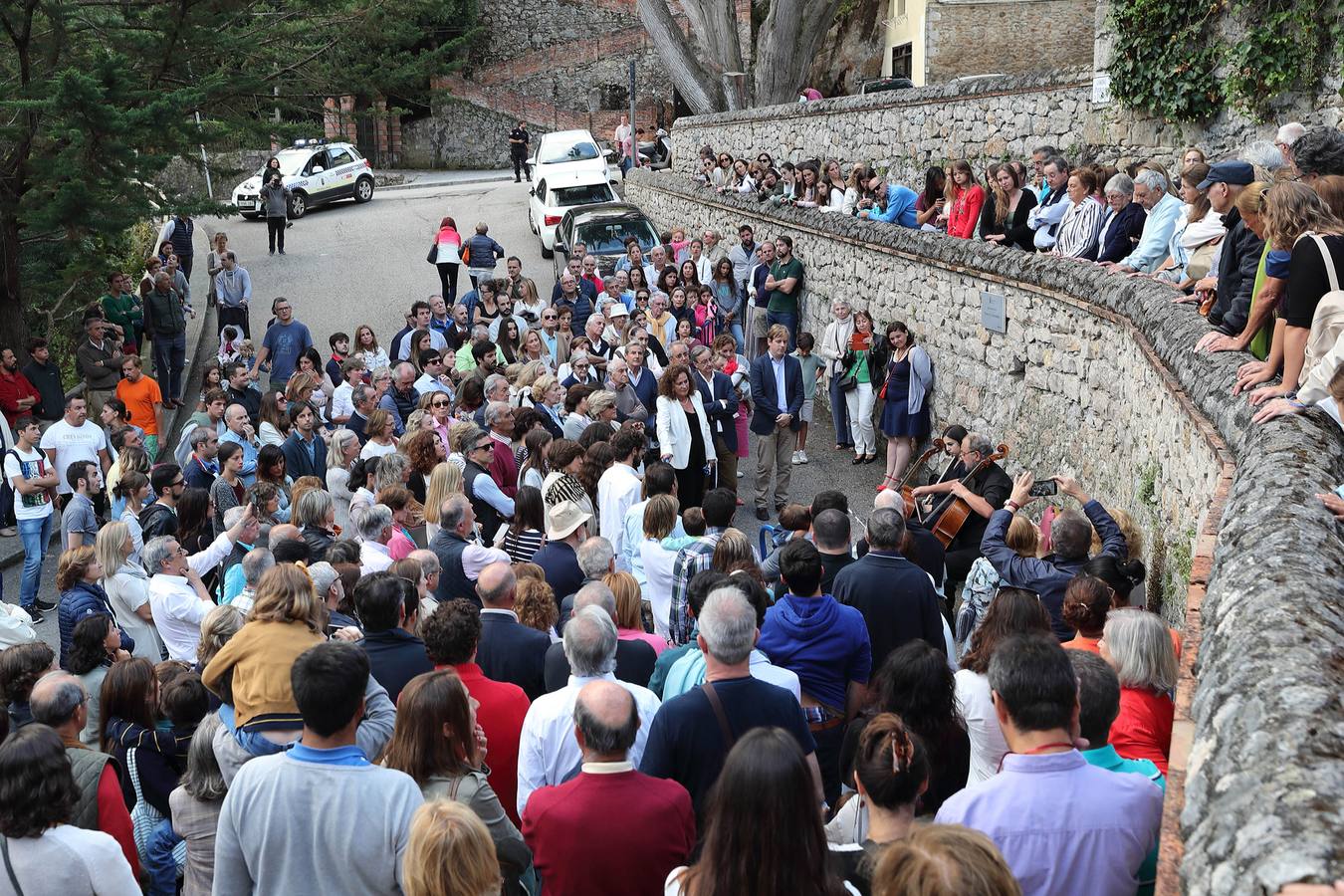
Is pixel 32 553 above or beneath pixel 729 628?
beneath

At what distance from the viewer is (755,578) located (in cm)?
592

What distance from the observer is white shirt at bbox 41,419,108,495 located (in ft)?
35.4

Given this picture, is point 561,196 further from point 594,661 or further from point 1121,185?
point 594,661

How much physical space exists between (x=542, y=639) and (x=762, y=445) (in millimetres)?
6478

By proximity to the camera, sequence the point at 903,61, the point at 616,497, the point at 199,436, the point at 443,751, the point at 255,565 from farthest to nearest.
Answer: the point at 903,61 < the point at 199,436 < the point at 616,497 < the point at 255,565 < the point at 443,751

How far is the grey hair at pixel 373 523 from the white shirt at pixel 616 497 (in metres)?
1.55

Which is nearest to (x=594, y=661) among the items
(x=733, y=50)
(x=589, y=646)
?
(x=589, y=646)

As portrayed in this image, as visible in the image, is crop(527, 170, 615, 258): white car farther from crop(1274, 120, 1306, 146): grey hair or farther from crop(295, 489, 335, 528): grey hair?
crop(1274, 120, 1306, 146): grey hair

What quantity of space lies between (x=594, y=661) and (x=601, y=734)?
0.78 meters

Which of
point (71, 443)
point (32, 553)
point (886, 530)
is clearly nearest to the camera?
point (886, 530)

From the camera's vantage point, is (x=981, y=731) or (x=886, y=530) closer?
(x=981, y=731)

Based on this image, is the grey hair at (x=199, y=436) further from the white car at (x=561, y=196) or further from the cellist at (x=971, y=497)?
the white car at (x=561, y=196)

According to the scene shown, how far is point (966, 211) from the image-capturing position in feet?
41.1

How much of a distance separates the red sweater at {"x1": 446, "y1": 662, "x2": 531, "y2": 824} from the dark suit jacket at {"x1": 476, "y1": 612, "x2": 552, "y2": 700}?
606mm
